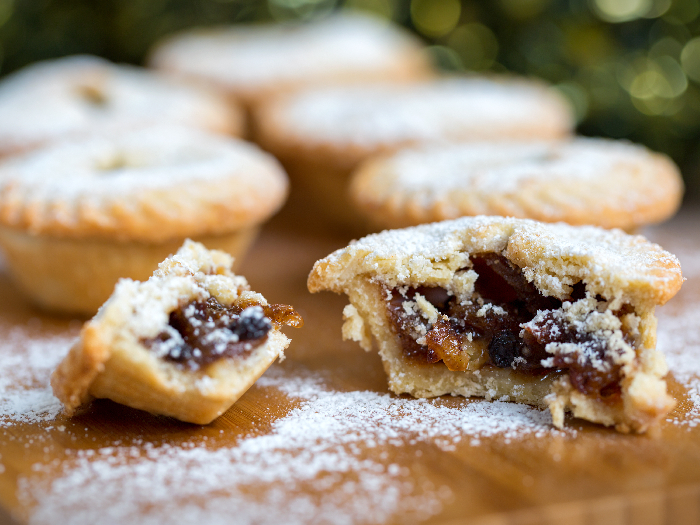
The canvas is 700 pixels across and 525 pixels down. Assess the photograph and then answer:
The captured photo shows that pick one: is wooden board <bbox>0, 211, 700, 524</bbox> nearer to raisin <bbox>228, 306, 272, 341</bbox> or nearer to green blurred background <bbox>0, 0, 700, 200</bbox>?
raisin <bbox>228, 306, 272, 341</bbox>

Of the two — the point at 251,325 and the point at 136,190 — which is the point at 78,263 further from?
the point at 251,325

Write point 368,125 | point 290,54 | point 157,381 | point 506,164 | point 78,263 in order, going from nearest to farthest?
1. point 157,381
2. point 78,263
3. point 506,164
4. point 368,125
5. point 290,54

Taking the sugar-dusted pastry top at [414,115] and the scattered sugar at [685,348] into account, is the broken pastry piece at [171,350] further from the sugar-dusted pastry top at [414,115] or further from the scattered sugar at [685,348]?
→ the sugar-dusted pastry top at [414,115]

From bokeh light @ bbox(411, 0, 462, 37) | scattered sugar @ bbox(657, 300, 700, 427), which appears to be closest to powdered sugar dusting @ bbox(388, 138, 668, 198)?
scattered sugar @ bbox(657, 300, 700, 427)

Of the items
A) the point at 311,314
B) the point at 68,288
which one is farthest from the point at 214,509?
the point at 68,288

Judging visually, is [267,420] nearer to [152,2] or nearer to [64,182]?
[64,182]

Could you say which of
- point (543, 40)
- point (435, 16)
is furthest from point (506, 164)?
point (435, 16)
